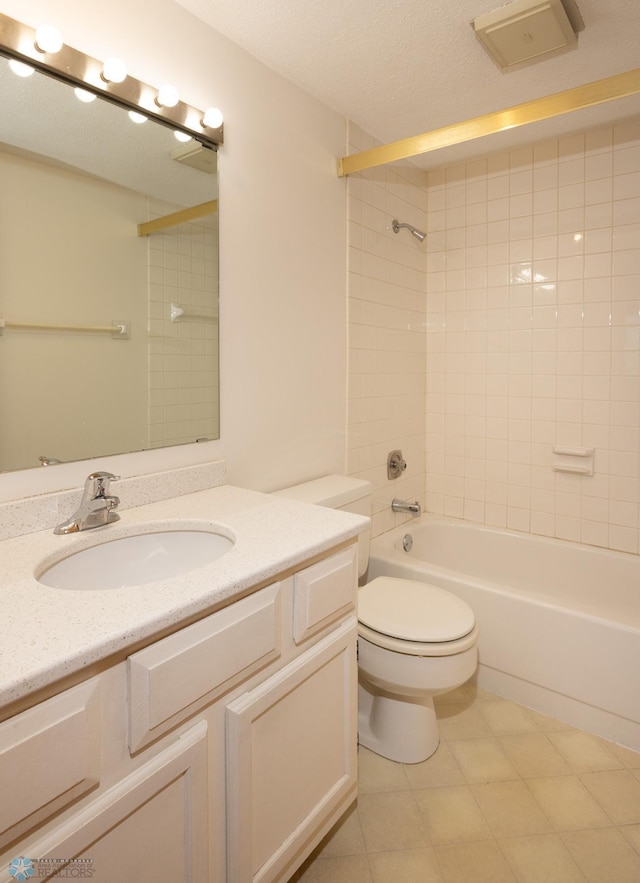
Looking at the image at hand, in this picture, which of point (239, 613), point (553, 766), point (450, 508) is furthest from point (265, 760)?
point (450, 508)

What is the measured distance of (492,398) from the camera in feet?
8.75

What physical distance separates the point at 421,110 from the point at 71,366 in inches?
68.7

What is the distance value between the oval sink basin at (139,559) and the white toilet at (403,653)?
1.84 ft

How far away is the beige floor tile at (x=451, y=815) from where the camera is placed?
142 cm

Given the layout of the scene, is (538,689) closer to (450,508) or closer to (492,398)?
(450,508)

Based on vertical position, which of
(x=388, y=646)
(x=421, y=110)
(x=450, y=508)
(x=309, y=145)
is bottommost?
(x=388, y=646)

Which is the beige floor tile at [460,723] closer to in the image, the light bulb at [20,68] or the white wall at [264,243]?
the white wall at [264,243]

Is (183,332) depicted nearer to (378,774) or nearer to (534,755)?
(378,774)

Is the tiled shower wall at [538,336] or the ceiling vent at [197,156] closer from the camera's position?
the ceiling vent at [197,156]

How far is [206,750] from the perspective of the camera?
93cm

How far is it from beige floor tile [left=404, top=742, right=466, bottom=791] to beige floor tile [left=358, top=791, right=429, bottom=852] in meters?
0.06

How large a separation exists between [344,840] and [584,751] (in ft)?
2.87

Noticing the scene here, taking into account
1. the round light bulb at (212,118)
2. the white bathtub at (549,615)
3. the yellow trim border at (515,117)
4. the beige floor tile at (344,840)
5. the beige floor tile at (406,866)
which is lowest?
the beige floor tile at (406,866)

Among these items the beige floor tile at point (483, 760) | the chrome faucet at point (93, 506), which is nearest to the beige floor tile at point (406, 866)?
the beige floor tile at point (483, 760)
